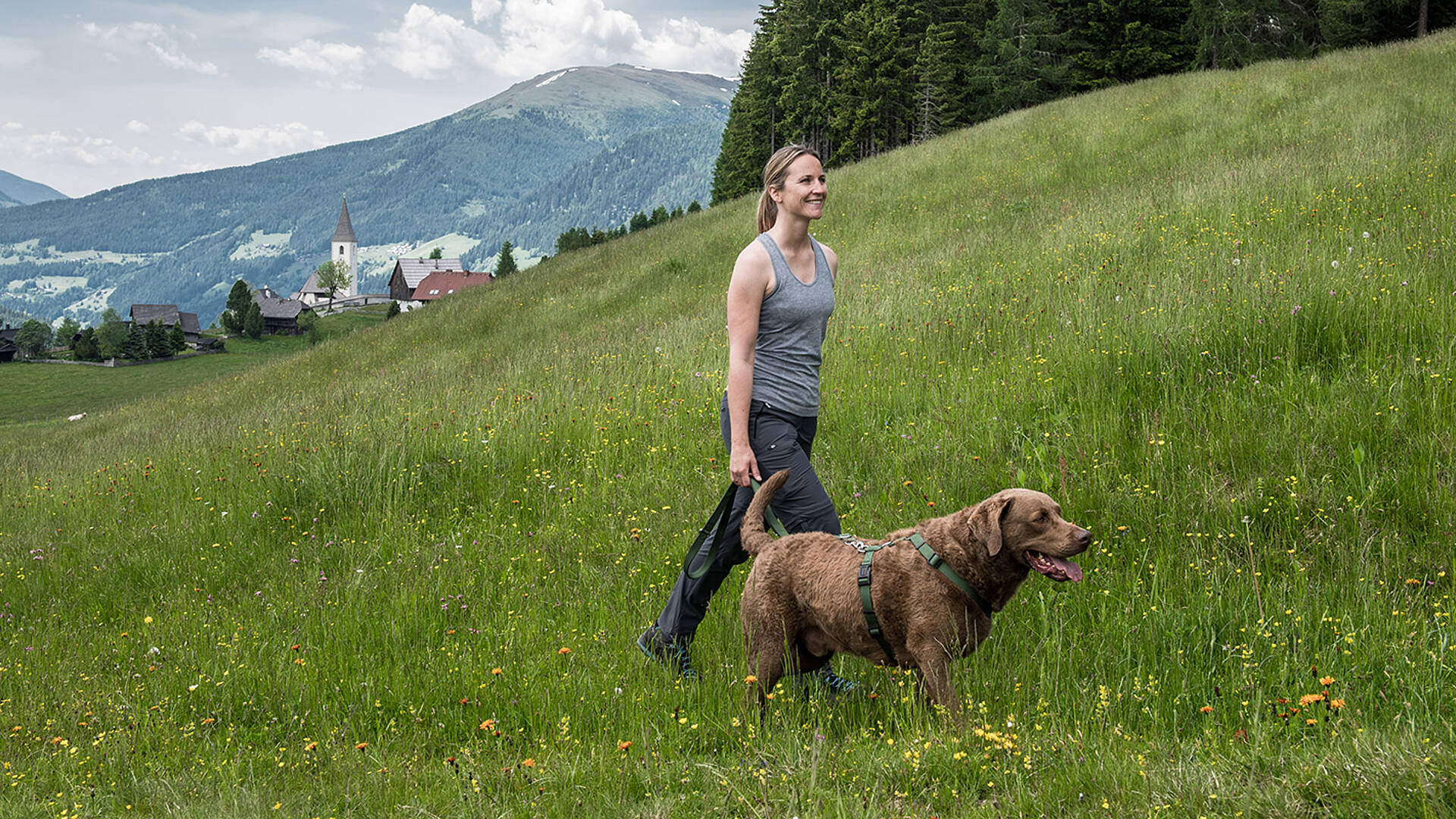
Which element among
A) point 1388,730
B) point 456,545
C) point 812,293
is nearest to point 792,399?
point 812,293

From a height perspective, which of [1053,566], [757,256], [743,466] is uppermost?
[757,256]

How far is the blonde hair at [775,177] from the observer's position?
3.98 meters

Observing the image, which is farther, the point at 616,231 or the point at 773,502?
the point at 616,231

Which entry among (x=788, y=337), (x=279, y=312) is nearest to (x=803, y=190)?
(x=788, y=337)

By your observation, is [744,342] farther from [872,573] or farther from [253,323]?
[253,323]

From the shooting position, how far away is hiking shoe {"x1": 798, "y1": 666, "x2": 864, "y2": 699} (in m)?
3.86

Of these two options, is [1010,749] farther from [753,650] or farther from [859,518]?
[859,518]

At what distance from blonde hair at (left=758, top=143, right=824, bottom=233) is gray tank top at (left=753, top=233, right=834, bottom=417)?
178mm

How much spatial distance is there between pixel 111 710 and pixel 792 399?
12.4ft

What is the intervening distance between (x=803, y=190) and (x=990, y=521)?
1.72 m

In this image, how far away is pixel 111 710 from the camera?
4.28m

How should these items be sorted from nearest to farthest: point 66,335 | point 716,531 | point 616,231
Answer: point 716,531, point 616,231, point 66,335

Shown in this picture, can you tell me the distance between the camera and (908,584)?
3262 mm

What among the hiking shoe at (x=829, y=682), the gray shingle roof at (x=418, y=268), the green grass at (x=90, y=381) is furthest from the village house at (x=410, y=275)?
the hiking shoe at (x=829, y=682)
